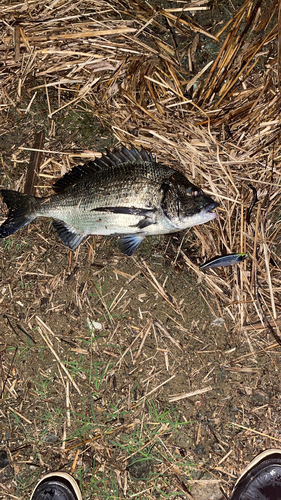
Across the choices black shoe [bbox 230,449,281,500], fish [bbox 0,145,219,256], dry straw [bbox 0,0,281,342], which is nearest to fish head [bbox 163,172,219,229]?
fish [bbox 0,145,219,256]

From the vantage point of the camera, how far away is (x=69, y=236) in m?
3.87

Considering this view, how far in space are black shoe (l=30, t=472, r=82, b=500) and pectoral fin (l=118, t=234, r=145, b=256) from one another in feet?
8.71

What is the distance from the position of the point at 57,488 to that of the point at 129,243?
2883mm

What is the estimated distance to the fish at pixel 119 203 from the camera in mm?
3412

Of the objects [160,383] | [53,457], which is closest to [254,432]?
[160,383]

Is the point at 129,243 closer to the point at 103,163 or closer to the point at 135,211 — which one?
the point at 135,211

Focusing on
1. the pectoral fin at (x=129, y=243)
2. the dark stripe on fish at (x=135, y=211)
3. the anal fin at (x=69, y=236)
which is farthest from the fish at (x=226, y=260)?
the anal fin at (x=69, y=236)

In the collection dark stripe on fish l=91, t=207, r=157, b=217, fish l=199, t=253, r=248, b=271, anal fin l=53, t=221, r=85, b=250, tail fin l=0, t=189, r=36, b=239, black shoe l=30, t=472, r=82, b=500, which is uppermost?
dark stripe on fish l=91, t=207, r=157, b=217

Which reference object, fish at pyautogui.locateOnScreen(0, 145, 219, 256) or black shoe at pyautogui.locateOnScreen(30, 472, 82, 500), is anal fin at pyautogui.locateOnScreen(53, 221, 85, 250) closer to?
fish at pyautogui.locateOnScreen(0, 145, 219, 256)

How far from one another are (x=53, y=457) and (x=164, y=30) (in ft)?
16.5

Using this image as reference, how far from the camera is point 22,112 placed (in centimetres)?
418

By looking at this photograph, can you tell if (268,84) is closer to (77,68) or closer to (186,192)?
(186,192)

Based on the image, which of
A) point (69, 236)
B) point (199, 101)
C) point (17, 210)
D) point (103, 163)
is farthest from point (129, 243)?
point (199, 101)

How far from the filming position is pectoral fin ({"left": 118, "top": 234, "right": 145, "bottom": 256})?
368 centimetres
